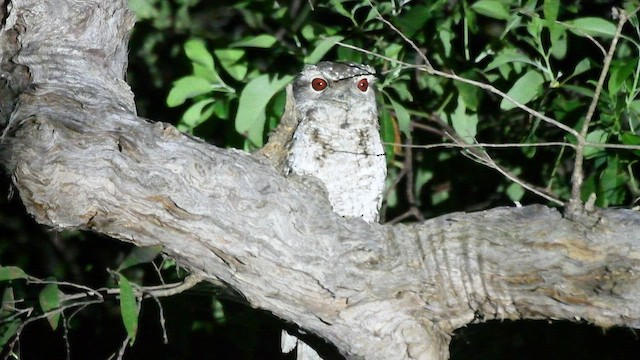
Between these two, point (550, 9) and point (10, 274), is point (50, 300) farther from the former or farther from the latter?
point (550, 9)

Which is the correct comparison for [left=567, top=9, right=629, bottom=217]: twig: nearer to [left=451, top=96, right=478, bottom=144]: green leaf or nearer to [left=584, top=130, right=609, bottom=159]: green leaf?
[left=584, top=130, right=609, bottom=159]: green leaf

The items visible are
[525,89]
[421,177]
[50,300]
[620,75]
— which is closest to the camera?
[50,300]

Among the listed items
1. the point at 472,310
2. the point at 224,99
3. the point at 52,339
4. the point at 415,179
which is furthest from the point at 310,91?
the point at 52,339

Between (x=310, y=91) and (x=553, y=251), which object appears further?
(x=310, y=91)

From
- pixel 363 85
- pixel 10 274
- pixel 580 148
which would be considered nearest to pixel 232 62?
pixel 363 85

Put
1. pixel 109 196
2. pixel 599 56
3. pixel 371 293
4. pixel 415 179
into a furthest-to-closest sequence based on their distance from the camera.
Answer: pixel 415 179, pixel 599 56, pixel 371 293, pixel 109 196

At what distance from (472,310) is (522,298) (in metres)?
0.11

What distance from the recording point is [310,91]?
7.93 feet

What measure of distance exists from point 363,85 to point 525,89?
18.7 inches

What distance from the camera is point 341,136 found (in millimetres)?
2365

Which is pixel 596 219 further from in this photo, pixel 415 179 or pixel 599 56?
pixel 415 179

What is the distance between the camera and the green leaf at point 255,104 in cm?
221

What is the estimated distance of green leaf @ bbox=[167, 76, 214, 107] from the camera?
2.28 m

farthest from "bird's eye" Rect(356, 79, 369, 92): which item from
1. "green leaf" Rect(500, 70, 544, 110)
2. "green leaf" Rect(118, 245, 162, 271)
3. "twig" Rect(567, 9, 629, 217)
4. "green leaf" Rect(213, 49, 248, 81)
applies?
"green leaf" Rect(118, 245, 162, 271)
